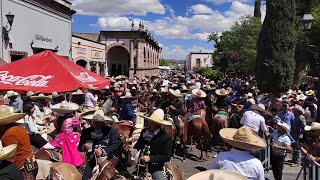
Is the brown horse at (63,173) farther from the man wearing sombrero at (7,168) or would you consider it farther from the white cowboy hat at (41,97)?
the white cowboy hat at (41,97)

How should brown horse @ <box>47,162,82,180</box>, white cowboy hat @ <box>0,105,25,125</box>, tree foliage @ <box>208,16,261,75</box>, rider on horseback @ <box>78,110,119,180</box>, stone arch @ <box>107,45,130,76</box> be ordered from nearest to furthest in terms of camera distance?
white cowboy hat @ <box>0,105,25,125</box>, brown horse @ <box>47,162,82,180</box>, rider on horseback @ <box>78,110,119,180</box>, tree foliage @ <box>208,16,261,75</box>, stone arch @ <box>107,45,130,76</box>

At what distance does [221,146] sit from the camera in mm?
12352

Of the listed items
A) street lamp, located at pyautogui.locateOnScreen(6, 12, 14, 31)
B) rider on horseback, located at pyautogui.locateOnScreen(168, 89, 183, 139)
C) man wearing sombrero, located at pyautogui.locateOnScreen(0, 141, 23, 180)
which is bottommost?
rider on horseback, located at pyautogui.locateOnScreen(168, 89, 183, 139)

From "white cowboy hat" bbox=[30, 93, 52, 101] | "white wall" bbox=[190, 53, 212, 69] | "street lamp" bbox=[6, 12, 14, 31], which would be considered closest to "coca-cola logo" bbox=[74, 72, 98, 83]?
"white cowboy hat" bbox=[30, 93, 52, 101]

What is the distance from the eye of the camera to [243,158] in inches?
177

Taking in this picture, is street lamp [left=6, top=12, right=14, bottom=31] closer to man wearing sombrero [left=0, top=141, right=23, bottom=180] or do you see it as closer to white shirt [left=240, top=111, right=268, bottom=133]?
white shirt [left=240, top=111, right=268, bottom=133]

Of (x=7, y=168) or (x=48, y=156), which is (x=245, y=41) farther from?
(x=7, y=168)

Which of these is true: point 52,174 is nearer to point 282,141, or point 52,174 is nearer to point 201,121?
point 282,141

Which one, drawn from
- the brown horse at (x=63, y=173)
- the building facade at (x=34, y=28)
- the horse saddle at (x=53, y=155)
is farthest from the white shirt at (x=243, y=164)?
the building facade at (x=34, y=28)

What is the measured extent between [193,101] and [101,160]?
6.58 meters

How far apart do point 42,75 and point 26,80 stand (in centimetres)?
38

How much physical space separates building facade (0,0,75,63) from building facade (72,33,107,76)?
110 inches

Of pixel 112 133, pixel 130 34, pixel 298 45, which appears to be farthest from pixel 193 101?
pixel 130 34

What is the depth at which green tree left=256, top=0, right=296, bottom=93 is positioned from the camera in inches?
767
